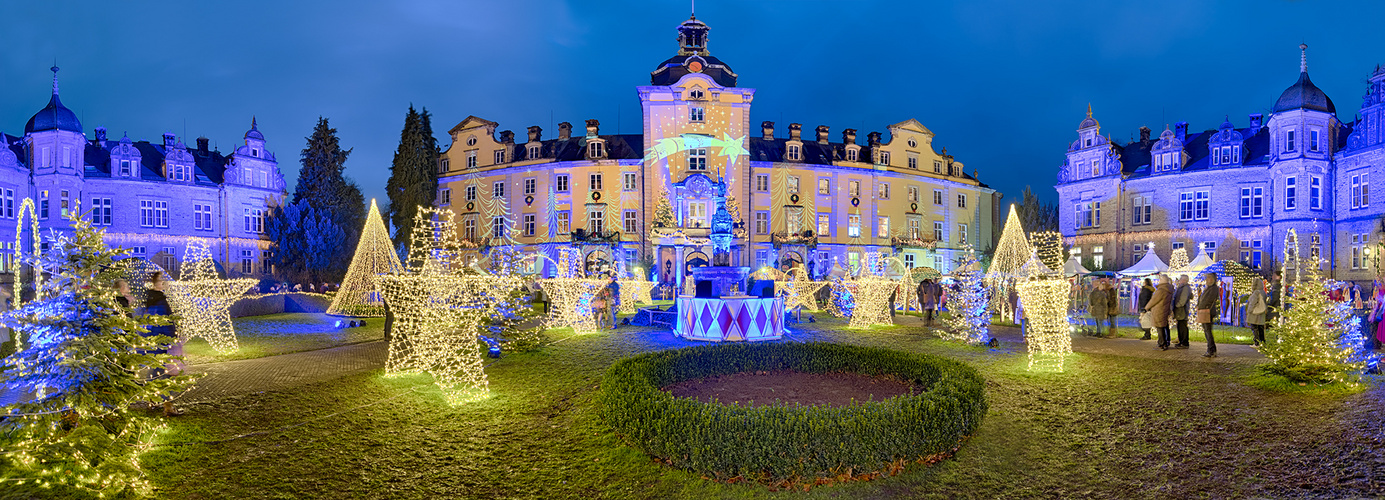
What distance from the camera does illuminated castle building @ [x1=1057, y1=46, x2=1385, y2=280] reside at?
31250 mm

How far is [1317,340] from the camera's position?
9.08m

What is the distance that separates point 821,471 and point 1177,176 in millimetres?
42547

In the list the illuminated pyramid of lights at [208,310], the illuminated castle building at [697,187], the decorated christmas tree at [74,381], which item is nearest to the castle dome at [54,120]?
the illuminated castle building at [697,187]

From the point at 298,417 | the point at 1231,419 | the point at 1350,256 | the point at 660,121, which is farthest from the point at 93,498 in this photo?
the point at 1350,256

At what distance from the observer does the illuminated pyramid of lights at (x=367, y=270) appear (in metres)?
21.0

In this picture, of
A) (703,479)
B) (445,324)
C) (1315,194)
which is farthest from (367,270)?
(1315,194)

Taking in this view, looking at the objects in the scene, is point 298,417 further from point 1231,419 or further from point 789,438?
point 1231,419

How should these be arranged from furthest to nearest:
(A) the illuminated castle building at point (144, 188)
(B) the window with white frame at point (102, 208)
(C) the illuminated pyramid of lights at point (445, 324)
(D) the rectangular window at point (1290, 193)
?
(B) the window with white frame at point (102, 208) → (A) the illuminated castle building at point (144, 188) → (D) the rectangular window at point (1290, 193) → (C) the illuminated pyramid of lights at point (445, 324)

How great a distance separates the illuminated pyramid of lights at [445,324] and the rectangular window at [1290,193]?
40.8 meters

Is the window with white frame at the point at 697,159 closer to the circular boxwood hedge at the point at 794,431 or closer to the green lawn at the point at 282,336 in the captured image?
the green lawn at the point at 282,336

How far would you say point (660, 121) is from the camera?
40938mm

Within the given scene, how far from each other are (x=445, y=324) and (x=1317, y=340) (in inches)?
498

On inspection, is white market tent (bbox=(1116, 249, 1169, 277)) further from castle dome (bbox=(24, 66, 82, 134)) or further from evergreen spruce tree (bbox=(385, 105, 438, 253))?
castle dome (bbox=(24, 66, 82, 134))

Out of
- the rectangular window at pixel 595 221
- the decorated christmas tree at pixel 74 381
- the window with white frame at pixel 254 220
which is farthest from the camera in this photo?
the rectangular window at pixel 595 221
